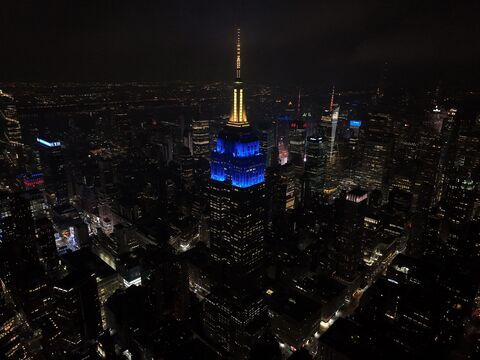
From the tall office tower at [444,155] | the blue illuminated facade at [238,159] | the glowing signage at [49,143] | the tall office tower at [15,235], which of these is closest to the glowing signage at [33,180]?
the glowing signage at [49,143]

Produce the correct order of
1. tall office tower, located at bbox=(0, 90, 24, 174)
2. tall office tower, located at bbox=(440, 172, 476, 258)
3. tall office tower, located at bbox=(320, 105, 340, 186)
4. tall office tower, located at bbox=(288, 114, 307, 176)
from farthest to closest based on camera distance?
tall office tower, located at bbox=(288, 114, 307, 176) < tall office tower, located at bbox=(320, 105, 340, 186) < tall office tower, located at bbox=(0, 90, 24, 174) < tall office tower, located at bbox=(440, 172, 476, 258)

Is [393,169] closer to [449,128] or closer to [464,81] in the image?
[449,128]

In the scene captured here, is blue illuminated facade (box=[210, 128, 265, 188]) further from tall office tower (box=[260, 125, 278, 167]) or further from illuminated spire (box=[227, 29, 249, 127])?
tall office tower (box=[260, 125, 278, 167])

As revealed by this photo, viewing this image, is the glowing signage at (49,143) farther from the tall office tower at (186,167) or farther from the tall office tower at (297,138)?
the tall office tower at (297,138)

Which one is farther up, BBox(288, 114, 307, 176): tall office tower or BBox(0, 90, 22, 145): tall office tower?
BBox(0, 90, 22, 145): tall office tower

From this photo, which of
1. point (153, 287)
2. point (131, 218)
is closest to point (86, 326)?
point (153, 287)

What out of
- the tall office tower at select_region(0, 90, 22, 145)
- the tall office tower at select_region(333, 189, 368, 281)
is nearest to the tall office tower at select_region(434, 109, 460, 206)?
the tall office tower at select_region(333, 189, 368, 281)

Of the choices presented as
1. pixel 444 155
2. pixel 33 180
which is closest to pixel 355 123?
pixel 444 155
